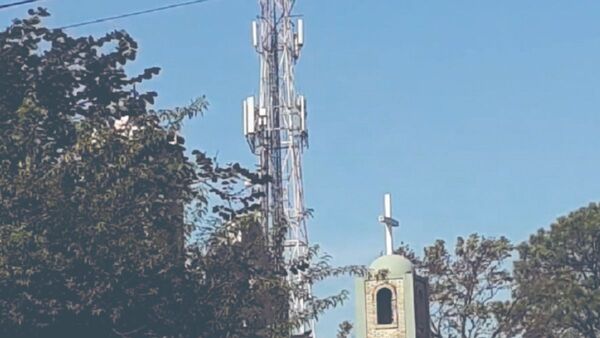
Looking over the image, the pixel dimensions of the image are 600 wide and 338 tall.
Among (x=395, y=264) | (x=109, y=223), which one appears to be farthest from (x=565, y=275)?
(x=109, y=223)

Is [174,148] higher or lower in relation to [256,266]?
higher

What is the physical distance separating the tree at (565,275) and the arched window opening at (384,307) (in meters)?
9.68

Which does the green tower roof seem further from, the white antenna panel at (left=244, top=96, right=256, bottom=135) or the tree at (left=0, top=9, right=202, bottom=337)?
the tree at (left=0, top=9, right=202, bottom=337)

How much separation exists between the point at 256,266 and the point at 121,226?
1992 millimetres

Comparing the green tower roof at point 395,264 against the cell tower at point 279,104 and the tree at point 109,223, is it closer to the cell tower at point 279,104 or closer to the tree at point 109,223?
the cell tower at point 279,104

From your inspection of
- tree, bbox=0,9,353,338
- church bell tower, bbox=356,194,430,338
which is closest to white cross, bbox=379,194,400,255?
church bell tower, bbox=356,194,430,338

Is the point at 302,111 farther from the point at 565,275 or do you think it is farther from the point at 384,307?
the point at 565,275

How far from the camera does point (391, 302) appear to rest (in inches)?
1452

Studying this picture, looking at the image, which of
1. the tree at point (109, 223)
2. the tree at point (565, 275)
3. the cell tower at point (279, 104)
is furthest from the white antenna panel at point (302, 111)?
the tree at point (109, 223)

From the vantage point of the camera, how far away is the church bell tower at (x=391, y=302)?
36.2 meters

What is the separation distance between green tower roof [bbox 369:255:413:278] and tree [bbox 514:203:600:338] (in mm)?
10091

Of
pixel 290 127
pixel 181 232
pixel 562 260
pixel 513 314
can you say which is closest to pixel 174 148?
pixel 181 232

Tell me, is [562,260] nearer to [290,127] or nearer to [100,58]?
[290,127]

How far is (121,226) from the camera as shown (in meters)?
12.8
